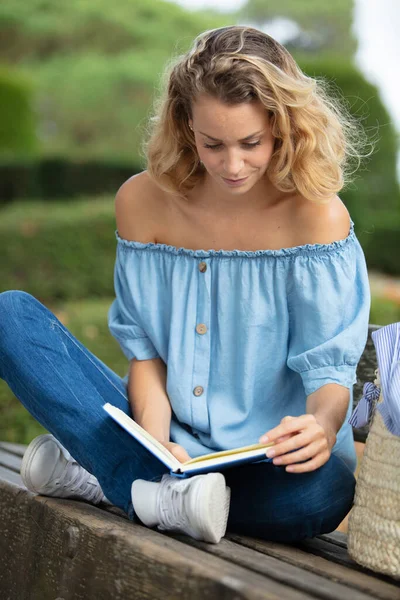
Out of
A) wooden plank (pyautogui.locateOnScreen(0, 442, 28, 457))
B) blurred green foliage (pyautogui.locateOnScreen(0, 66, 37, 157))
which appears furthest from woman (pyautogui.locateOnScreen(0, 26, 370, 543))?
blurred green foliage (pyautogui.locateOnScreen(0, 66, 37, 157))

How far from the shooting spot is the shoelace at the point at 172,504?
172cm

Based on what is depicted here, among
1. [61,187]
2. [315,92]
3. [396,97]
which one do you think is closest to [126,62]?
[396,97]

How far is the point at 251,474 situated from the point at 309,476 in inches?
5.2

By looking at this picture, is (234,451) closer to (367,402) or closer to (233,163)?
(367,402)

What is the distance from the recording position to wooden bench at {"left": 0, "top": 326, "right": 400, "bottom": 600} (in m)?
1.44

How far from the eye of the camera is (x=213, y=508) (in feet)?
5.56

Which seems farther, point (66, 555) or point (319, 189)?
point (319, 189)

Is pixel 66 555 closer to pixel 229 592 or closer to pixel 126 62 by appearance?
pixel 229 592

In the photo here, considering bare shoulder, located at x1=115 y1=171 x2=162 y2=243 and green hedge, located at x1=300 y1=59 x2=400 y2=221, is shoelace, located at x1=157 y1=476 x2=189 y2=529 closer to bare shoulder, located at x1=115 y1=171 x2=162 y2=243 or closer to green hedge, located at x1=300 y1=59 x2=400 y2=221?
bare shoulder, located at x1=115 y1=171 x2=162 y2=243

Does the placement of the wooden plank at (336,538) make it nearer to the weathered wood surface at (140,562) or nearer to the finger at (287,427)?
the weathered wood surface at (140,562)

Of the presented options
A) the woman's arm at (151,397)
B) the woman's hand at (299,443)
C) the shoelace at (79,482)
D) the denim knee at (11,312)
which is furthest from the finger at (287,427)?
the denim knee at (11,312)

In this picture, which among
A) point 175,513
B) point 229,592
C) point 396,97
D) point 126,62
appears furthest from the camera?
point 126,62

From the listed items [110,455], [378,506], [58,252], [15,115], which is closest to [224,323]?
[110,455]

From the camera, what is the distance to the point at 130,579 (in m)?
1.60
